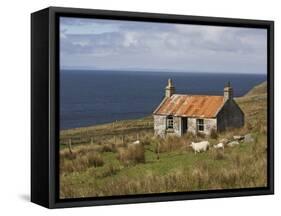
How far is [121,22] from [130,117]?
984 mm

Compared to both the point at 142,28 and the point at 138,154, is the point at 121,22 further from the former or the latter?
the point at 138,154

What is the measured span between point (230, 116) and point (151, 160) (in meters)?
1.08

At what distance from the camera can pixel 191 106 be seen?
9844 mm

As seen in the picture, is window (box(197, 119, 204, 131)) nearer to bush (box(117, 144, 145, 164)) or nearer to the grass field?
the grass field

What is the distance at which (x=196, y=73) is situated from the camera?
991 cm

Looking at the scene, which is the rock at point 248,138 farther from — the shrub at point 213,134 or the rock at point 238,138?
the shrub at point 213,134

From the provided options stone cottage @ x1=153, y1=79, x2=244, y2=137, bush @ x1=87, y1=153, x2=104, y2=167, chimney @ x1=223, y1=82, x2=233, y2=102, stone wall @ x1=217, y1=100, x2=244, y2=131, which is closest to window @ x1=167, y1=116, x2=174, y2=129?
stone cottage @ x1=153, y1=79, x2=244, y2=137

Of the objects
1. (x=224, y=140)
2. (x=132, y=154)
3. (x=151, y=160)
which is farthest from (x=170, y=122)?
(x=224, y=140)

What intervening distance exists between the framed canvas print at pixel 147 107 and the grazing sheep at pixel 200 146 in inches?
0.5

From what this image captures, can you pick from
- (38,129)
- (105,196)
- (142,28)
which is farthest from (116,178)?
(142,28)

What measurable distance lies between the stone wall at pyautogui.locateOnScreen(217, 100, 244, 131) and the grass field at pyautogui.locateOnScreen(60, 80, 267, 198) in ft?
0.23

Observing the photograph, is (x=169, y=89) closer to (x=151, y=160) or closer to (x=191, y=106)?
(x=191, y=106)

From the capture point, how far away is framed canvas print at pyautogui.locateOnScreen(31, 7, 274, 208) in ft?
29.8

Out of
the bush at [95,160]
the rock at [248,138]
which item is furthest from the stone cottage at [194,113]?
the bush at [95,160]
